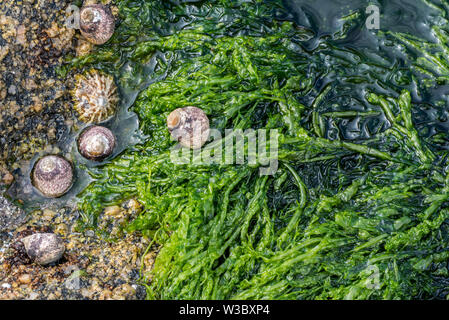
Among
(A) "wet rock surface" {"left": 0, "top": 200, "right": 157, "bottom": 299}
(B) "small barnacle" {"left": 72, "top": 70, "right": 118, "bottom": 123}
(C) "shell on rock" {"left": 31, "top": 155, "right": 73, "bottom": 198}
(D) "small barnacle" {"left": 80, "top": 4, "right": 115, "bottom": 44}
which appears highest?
(D) "small barnacle" {"left": 80, "top": 4, "right": 115, "bottom": 44}

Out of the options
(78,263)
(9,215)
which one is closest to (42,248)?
(78,263)

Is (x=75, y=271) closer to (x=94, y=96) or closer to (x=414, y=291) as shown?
(x=94, y=96)

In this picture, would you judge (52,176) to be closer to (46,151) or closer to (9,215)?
(46,151)

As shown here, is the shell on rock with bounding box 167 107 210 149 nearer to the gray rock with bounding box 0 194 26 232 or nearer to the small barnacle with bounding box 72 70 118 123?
the small barnacle with bounding box 72 70 118 123

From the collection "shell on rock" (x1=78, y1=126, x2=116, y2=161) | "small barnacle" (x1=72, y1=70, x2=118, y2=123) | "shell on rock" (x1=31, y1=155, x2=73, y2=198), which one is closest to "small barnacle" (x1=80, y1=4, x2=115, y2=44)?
"small barnacle" (x1=72, y1=70, x2=118, y2=123)

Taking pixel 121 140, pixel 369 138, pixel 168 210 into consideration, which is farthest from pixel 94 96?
pixel 369 138
